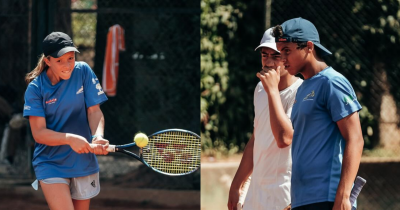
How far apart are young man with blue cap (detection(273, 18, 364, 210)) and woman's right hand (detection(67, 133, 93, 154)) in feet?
4.28

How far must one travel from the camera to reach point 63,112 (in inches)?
169

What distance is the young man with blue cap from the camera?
3.19m

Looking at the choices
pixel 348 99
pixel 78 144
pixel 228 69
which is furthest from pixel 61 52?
pixel 228 69

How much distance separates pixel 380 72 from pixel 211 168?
7.11 feet

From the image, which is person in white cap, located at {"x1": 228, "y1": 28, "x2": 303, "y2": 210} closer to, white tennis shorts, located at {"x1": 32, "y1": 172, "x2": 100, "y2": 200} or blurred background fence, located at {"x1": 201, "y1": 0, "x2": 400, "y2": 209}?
white tennis shorts, located at {"x1": 32, "y1": 172, "x2": 100, "y2": 200}

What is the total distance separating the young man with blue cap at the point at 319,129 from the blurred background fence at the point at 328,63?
154 inches

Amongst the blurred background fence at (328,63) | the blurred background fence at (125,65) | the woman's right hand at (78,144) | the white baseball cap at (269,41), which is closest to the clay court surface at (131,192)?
the blurred background fence at (125,65)

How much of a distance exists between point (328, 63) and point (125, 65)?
2.26m

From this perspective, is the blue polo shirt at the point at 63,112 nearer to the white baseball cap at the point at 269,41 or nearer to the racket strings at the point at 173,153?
the racket strings at the point at 173,153

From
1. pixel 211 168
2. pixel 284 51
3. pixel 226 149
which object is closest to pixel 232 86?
pixel 226 149

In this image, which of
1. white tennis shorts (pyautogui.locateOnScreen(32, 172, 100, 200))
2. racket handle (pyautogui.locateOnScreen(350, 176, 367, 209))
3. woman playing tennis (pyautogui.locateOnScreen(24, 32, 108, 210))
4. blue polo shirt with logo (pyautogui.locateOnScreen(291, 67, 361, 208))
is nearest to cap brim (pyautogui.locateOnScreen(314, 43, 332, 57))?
blue polo shirt with logo (pyautogui.locateOnScreen(291, 67, 361, 208))

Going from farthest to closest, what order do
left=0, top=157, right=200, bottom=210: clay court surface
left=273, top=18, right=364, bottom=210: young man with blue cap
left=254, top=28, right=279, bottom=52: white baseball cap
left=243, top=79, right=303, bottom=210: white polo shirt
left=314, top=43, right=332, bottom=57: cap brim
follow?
left=0, top=157, right=200, bottom=210: clay court surface
left=254, top=28, right=279, bottom=52: white baseball cap
left=243, top=79, right=303, bottom=210: white polo shirt
left=314, top=43, right=332, bottom=57: cap brim
left=273, top=18, right=364, bottom=210: young man with blue cap

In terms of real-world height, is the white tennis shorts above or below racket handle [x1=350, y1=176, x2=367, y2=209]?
below

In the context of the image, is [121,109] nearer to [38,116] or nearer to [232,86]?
[232,86]
